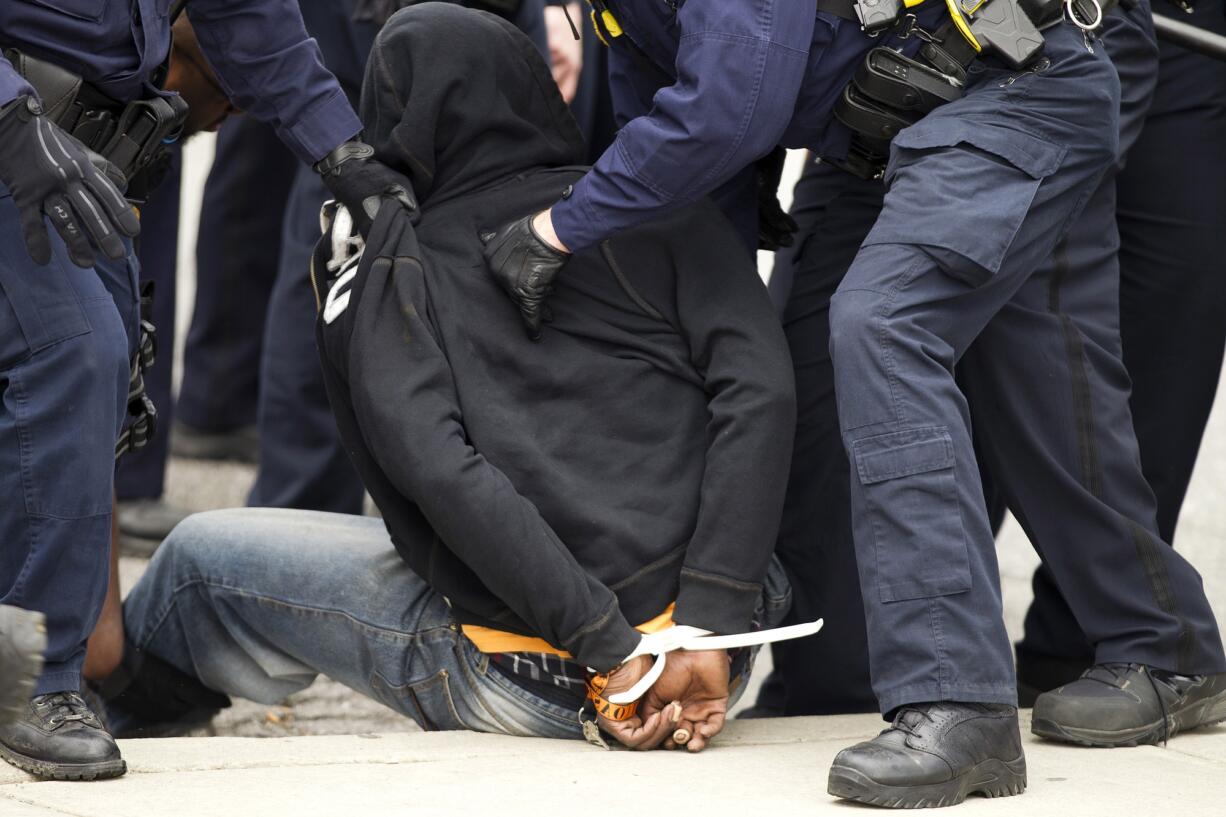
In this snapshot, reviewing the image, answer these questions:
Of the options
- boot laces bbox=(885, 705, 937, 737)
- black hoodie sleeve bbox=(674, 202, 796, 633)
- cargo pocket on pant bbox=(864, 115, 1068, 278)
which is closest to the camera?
boot laces bbox=(885, 705, 937, 737)

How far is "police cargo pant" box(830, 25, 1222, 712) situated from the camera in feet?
7.73

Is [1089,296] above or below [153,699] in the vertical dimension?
above

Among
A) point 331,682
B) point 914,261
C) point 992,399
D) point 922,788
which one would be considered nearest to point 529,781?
point 922,788

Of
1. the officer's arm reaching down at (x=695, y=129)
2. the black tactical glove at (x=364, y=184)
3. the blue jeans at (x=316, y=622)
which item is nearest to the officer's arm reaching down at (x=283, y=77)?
the black tactical glove at (x=364, y=184)

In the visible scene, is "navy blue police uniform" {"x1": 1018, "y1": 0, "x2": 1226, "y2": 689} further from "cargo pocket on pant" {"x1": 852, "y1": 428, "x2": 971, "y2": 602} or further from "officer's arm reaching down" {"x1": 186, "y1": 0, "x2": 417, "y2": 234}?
"officer's arm reaching down" {"x1": 186, "y1": 0, "x2": 417, "y2": 234}

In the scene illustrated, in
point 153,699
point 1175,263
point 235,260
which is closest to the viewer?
point 153,699

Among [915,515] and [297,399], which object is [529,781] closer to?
[915,515]

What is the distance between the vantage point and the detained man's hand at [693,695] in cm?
256

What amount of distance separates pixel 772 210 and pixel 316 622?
3.51 feet

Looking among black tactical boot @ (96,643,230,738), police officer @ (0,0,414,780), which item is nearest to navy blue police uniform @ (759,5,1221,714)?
black tactical boot @ (96,643,230,738)

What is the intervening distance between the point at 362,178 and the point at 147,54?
38 cm

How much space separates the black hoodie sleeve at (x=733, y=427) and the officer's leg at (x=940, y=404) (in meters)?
0.19

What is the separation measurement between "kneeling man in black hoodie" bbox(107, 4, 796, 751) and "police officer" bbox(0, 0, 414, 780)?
0.38 metres

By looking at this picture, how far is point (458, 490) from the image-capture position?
2482 millimetres
